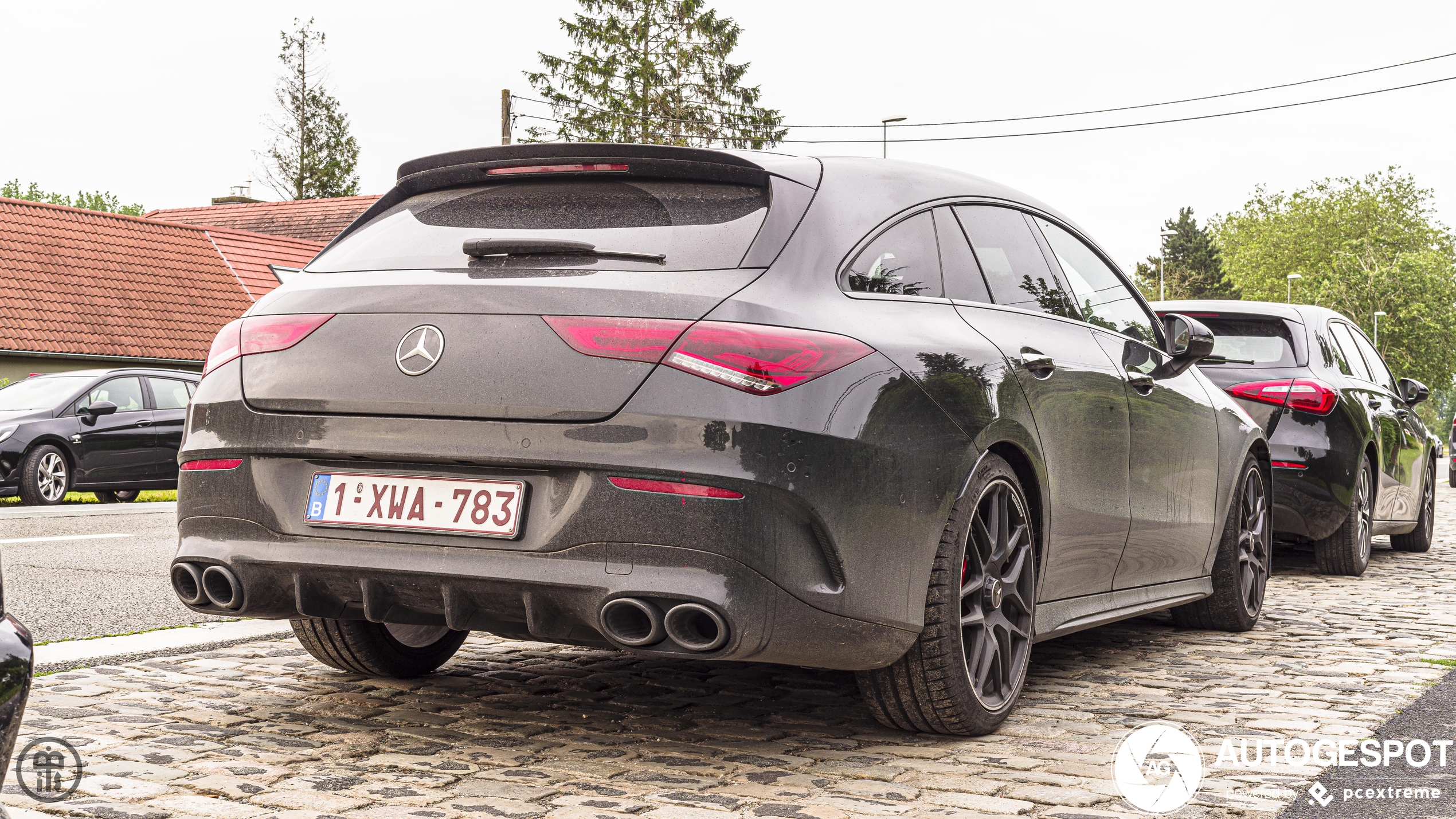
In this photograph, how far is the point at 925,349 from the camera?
153 inches

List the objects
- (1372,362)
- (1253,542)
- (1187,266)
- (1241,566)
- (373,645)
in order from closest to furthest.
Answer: (373,645)
(1241,566)
(1253,542)
(1372,362)
(1187,266)

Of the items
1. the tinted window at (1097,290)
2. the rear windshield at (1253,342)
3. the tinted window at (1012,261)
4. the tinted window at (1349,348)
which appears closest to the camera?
the tinted window at (1012,261)

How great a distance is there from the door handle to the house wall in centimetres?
2503

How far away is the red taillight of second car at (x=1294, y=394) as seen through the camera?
338 inches

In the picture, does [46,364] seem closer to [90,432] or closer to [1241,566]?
[90,432]

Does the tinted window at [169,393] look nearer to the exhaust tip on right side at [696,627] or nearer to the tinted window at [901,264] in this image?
the tinted window at [901,264]

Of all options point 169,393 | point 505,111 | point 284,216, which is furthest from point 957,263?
point 284,216

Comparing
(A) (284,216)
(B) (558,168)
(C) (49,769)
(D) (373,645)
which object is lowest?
(C) (49,769)

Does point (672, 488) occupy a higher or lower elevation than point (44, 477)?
higher

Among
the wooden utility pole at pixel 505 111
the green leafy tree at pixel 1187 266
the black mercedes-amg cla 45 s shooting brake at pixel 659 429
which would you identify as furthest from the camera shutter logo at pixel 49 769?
the green leafy tree at pixel 1187 266

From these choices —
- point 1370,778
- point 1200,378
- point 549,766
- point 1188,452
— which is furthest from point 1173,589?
point 549,766

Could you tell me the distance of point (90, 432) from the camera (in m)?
16.4

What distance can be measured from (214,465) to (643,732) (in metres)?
1.41

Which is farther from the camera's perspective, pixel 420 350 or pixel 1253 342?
pixel 1253 342
